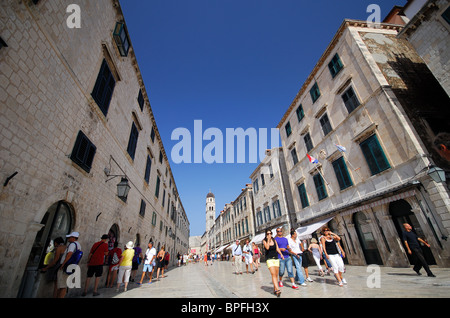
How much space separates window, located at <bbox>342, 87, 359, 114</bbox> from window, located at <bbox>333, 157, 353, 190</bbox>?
122 inches

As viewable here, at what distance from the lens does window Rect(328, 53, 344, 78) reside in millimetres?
12453

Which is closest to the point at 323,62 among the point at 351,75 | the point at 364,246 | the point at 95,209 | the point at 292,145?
the point at 351,75

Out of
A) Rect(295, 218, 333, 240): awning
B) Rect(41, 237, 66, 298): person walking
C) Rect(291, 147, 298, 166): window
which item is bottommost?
Rect(41, 237, 66, 298): person walking

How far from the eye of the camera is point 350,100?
11516 millimetres

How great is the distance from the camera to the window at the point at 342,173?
11448 millimetres

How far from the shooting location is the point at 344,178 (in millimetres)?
11672

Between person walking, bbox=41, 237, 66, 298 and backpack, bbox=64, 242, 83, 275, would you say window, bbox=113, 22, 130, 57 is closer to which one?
person walking, bbox=41, 237, 66, 298

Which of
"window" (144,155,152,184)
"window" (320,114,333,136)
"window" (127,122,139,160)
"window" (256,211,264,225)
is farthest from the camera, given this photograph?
"window" (256,211,264,225)

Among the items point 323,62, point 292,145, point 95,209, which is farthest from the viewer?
point 292,145

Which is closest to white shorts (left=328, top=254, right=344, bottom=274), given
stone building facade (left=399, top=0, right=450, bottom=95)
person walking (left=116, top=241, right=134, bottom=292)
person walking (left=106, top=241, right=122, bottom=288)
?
person walking (left=116, top=241, right=134, bottom=292)

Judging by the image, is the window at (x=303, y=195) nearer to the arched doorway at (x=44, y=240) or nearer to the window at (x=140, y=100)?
the window at (x=140, y=100)

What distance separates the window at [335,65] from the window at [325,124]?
2804 mm
